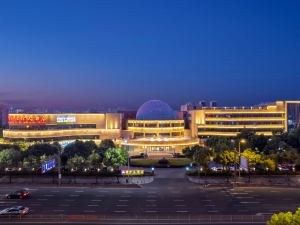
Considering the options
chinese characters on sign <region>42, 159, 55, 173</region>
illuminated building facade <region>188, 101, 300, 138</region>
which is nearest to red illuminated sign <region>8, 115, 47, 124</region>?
illuminated building facade <region>188, 101, 300, 138</region>

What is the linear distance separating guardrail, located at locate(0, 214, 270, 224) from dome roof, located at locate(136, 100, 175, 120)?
326ft

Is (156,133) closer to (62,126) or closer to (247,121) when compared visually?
(62,126)

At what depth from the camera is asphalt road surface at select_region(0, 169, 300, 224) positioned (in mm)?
49969

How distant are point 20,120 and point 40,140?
989 centimetres

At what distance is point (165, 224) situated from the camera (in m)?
43.1

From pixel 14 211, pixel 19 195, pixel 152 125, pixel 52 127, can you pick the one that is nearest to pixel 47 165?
pixel 19 195

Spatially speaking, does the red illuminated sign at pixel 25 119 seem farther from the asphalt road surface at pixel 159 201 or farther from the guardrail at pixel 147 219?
the guardrail at pixel 147 219

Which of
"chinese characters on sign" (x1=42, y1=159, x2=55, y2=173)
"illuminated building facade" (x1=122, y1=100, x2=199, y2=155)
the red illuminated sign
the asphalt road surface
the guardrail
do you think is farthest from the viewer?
the red illuminated sign

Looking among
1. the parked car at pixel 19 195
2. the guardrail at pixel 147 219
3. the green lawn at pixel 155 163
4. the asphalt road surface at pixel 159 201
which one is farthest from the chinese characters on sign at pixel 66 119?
the guardrail at pixel 147 219

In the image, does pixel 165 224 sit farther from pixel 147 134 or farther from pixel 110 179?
pixel 147 134

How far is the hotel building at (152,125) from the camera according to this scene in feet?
449

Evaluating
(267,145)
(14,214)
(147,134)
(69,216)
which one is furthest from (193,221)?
(147,134)

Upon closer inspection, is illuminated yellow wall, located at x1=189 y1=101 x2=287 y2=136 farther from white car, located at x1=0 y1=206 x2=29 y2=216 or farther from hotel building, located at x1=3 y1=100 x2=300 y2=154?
white car, located at x1=0 y1=206 x2=29 y2=216

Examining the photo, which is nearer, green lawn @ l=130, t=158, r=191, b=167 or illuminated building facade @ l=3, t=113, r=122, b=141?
green lawn @ l=130, t=158, r=191, b=167
